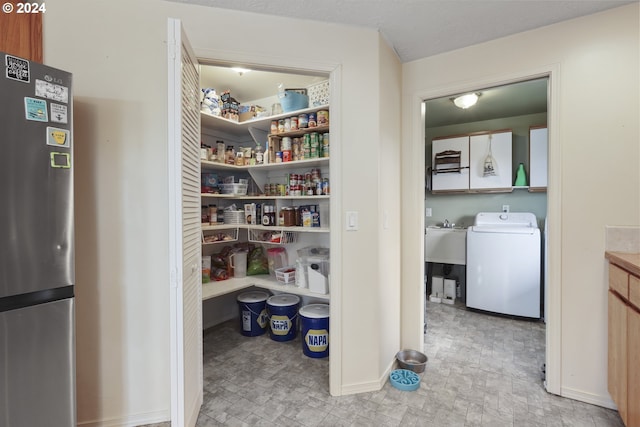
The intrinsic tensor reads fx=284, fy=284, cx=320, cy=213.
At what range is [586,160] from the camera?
1.71 meters

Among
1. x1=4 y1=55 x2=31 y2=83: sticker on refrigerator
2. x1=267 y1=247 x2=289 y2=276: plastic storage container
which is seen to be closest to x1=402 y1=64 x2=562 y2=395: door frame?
x1=267 y1=247 x2=289 y2=276: plastic storage container

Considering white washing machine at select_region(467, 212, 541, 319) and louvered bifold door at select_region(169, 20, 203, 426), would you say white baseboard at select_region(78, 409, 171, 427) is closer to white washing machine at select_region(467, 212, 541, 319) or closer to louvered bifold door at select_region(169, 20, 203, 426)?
louvered bifold door at select_region(169, 20, 203, 426)

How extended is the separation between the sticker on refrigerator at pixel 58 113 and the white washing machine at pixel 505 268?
3576 mm

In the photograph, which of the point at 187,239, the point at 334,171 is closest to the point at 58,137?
the point at 187,239

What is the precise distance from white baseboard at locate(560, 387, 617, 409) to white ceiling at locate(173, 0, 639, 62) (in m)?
2.27

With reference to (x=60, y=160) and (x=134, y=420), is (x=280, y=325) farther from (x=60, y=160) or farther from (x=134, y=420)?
(x=60, y=160)

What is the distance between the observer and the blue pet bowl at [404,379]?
1872 millimetres

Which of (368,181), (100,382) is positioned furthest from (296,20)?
(100,382)

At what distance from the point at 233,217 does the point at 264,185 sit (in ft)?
1.45

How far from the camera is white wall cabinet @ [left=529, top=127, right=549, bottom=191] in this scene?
10.8ft

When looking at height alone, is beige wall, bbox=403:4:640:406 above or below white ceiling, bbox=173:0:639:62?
below

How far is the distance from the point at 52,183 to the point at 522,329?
→ 3.76 m

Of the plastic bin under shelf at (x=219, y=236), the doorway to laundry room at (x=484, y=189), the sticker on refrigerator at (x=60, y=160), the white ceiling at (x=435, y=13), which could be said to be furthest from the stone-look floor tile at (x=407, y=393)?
the white ceiling at (x=435, y=13)

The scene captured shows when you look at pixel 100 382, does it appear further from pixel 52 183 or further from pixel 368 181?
pixel 368 181
